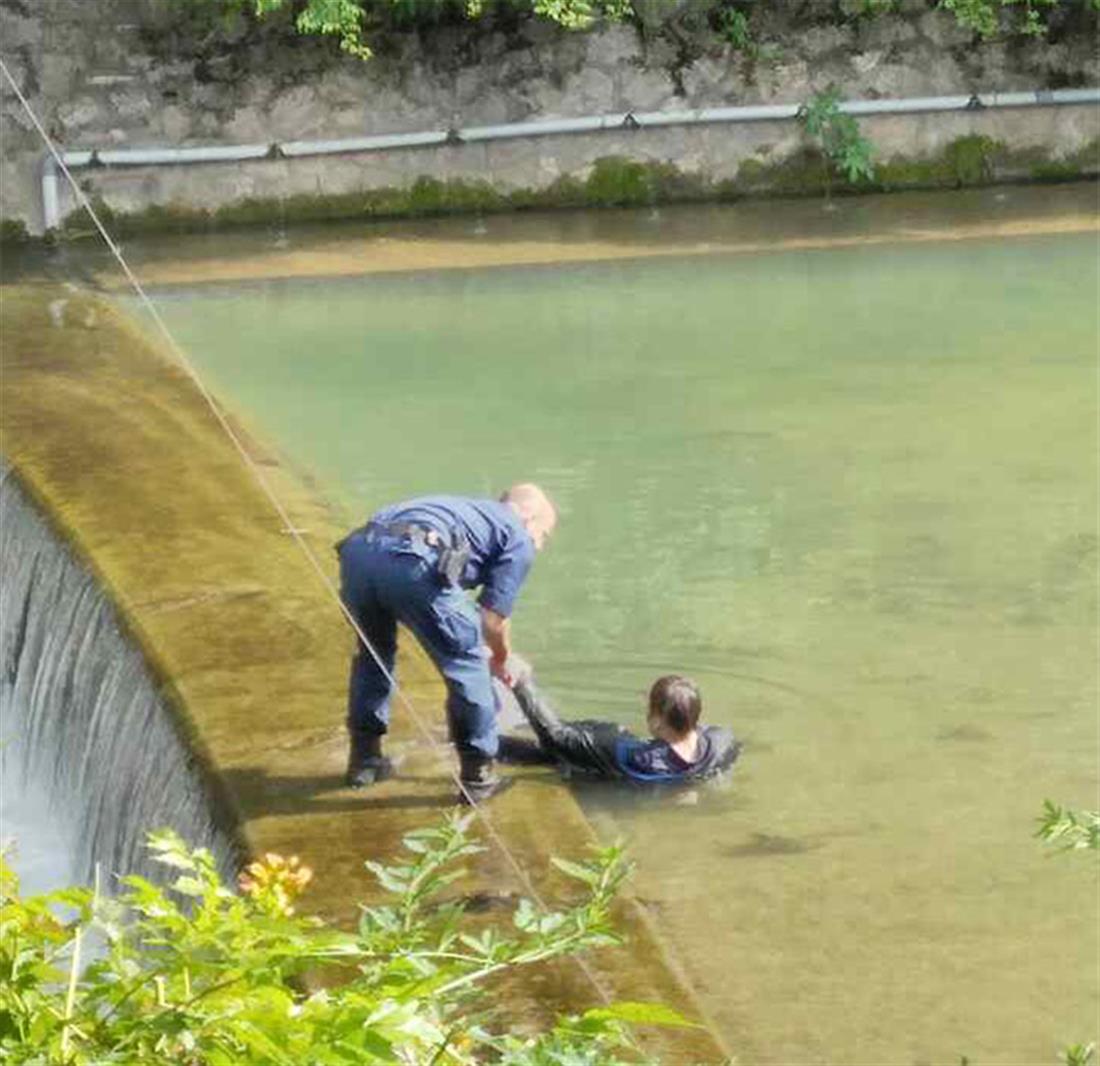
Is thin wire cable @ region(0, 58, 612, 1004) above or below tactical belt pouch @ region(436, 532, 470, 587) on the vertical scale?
below

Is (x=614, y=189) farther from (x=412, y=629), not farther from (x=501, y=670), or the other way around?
(x=412, y=629)

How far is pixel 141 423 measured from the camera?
10.0 meters

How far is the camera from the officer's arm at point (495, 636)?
6484 mm

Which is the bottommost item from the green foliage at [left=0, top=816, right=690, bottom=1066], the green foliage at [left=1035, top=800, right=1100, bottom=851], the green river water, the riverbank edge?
the green river water

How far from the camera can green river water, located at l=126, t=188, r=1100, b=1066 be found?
631 cm

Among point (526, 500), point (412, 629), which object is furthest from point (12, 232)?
point (412, 629)

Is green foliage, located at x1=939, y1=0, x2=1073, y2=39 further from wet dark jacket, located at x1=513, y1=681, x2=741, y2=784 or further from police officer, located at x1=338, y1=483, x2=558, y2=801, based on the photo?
police officer, located at x1=338, y1=483, x2=558, y2=801

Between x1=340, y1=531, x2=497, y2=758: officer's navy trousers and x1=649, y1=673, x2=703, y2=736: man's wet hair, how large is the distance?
0.88 metres

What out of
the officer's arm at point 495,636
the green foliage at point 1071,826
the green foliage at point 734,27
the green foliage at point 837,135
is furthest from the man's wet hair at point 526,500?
the green foliage at point 734,27

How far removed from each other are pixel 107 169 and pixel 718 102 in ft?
11.5

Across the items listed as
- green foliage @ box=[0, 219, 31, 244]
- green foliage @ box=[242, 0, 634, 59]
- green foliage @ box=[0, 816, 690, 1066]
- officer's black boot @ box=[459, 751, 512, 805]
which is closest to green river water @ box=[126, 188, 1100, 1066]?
officer's black boot @ box=[459, 751, 512, 805]

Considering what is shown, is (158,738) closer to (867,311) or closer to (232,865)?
(232,865)

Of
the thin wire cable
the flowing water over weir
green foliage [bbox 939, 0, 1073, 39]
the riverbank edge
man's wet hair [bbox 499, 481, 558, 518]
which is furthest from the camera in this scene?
green foliage [bbox 939, 0, 1073, 39]

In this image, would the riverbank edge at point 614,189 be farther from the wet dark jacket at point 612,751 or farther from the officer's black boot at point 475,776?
the officer's black boot at point 475,776
